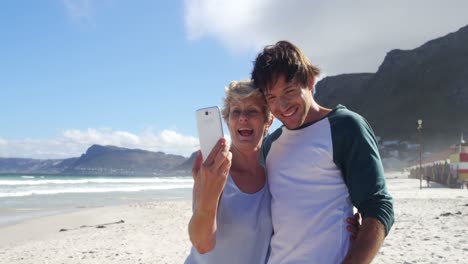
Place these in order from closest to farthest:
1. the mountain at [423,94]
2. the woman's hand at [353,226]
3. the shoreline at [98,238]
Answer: the woman's hand at [353,226] < the shoreline at [98,238] < the mountain at [423,94]

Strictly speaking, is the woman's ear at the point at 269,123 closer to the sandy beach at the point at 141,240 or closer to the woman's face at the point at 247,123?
the woman's face at the point at 247,123

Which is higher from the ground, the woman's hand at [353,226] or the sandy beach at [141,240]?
the woman's hand at [353,226]

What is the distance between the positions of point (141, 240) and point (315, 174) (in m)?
8.42

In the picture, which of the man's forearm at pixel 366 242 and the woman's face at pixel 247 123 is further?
the woman's face at pixel 247 123

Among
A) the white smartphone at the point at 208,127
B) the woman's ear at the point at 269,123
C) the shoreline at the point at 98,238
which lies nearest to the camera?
the white smartphone at the point at 208,127

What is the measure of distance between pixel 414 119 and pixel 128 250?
9016 centimetres

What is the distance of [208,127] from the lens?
1810 mm

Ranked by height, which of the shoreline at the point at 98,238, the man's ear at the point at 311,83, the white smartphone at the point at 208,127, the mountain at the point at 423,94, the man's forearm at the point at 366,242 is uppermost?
the mountain at the point at 423,94

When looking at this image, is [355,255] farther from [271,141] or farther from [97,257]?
[97,257]

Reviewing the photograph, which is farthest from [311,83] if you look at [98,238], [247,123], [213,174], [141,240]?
[98,238]

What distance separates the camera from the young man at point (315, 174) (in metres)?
1.56

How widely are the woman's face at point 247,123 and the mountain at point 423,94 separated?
82.3 metres

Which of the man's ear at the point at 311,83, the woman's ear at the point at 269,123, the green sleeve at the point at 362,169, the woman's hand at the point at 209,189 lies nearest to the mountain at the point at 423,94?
the woman's ear at the point at 269,123

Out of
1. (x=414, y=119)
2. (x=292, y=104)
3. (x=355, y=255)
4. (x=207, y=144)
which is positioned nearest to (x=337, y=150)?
(x=292, y=104)
